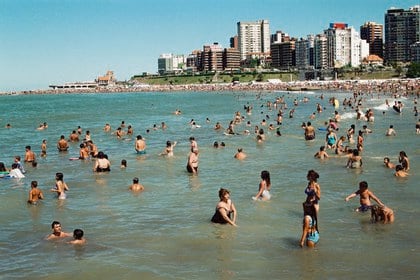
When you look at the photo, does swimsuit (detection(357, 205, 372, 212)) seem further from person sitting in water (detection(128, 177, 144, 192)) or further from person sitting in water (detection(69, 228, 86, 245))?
person sitting in water (detection(128, 177, 144, 192))

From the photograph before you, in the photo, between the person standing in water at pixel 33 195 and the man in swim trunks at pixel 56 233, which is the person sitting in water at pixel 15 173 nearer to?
the person standing in water at pixel 33 195

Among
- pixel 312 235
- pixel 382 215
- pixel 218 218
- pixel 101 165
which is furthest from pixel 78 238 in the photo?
pixel 101 165

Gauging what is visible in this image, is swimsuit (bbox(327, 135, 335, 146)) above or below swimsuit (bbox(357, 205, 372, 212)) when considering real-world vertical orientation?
above

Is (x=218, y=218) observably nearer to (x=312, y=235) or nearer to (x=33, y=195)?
(x=312, y=235)

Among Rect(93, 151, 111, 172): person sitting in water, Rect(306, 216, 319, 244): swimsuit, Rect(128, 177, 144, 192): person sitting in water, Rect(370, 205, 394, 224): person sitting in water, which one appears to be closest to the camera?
Rect(306, 216, 319, 244): swimsuit

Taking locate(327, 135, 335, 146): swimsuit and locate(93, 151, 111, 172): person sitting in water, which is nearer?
locate(93, 151, 111, 172): person sitting in water

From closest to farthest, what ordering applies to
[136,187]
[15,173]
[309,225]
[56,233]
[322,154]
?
[309,225]
[56,233]
[136,187]
[15,173]
[322,154]

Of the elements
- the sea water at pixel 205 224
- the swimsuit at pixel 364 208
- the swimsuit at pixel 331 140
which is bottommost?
the sea water at pixel 205 224

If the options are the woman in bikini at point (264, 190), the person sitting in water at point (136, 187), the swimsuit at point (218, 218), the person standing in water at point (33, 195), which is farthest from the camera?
the person sitting in water at point (136, 187)

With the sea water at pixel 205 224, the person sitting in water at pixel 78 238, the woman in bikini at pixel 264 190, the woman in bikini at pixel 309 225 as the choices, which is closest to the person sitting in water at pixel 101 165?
the sea water at pixel 205 224

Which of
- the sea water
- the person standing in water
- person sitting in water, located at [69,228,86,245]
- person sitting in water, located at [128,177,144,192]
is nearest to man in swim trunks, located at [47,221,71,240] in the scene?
the sea water

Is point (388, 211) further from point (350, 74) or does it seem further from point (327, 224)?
point (350, 74)

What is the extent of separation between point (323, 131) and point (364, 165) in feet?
46.6

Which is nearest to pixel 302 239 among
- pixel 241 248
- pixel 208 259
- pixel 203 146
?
pixel 241 248
